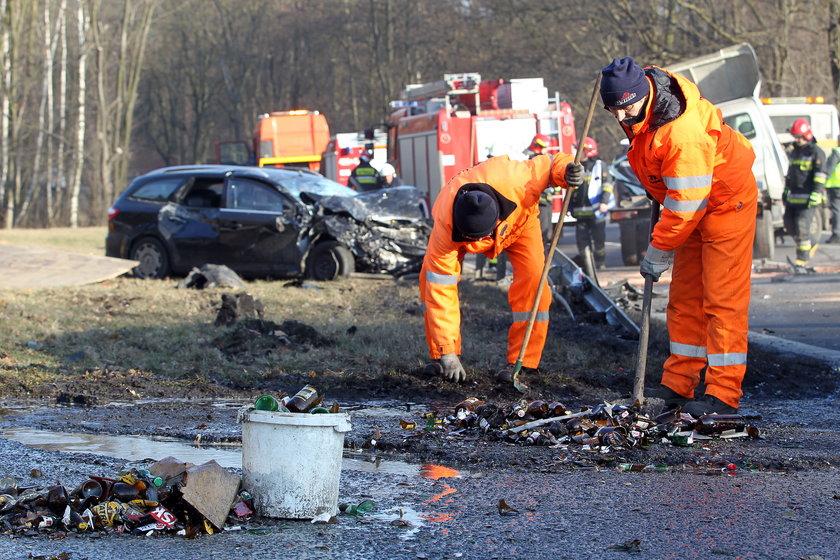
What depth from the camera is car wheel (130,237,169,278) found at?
14.4 m

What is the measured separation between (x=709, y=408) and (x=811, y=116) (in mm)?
16211

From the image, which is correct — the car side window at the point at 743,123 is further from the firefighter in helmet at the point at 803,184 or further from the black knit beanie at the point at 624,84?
the black knit beanie at the point at 624,84

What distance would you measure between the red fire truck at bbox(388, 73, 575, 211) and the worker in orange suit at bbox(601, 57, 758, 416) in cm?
1325

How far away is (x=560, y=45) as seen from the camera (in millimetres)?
34469

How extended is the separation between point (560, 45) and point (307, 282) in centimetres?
2330

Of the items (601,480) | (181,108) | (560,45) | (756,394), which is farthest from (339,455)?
(181,108)

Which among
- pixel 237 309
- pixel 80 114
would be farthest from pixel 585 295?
pixel 80 114

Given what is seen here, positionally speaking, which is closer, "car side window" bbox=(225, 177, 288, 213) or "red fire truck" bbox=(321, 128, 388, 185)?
"car side window" bbox=(225, 177, 288, 213)

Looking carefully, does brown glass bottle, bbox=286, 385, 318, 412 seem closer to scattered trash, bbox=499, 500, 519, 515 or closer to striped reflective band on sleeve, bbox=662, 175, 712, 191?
scattered trash, bbox=499, 500, 519, 515

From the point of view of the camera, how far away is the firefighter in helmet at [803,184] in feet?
49.6

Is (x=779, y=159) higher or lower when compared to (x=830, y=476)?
higher

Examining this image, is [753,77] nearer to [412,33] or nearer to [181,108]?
[412,33]

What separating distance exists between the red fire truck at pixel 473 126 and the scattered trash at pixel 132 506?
50.7 feet

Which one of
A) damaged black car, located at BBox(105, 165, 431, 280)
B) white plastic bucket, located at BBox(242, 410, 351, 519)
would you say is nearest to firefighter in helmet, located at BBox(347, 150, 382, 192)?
damaged black car, located at BBox(105, 165, 431, 280)
